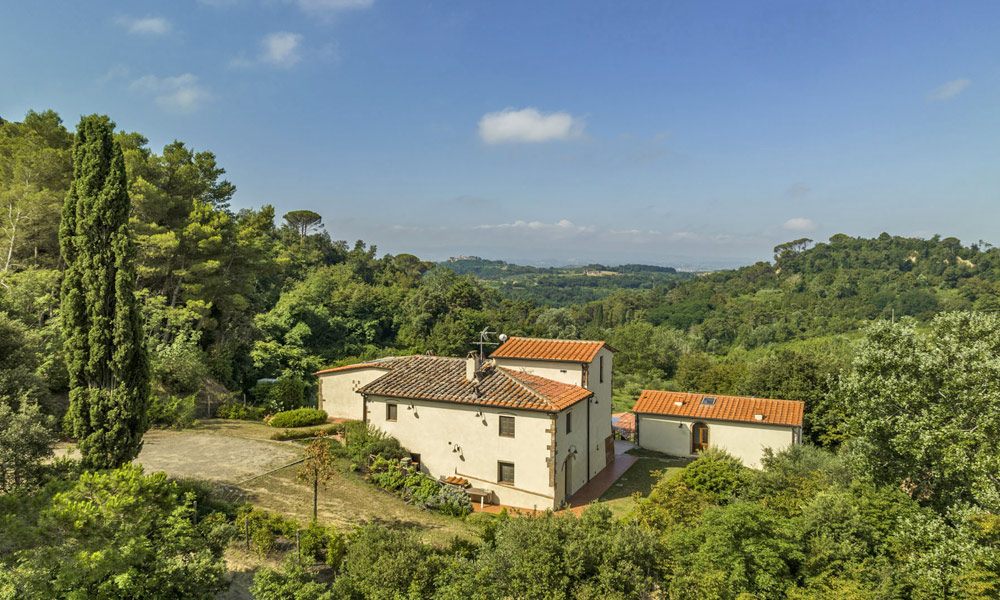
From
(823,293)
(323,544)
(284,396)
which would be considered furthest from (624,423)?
(823,293)

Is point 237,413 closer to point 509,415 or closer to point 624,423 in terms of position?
point 509,415

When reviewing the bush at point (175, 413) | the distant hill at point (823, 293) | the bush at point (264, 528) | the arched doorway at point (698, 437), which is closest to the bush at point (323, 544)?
the bush at point (264, 528)

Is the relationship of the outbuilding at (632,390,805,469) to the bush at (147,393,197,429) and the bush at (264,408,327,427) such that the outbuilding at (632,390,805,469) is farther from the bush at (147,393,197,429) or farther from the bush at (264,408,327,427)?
the bush at (147,393,197,429)

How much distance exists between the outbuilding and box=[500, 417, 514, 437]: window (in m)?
11.5

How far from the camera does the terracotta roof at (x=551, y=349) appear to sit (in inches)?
878

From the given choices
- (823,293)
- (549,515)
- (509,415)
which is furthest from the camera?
(823,293)

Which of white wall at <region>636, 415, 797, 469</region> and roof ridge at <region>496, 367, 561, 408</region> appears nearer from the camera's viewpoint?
roof ridge at <region>496, 367, 561, 408</region>

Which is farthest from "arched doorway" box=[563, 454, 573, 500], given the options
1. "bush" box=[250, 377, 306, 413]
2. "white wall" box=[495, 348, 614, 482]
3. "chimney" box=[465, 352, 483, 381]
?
"bush" box=[250, 377, 306, 413]

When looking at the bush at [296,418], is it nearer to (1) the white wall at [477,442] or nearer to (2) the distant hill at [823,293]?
(1) the white wall at [477,442]

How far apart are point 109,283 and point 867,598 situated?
18.9 meters

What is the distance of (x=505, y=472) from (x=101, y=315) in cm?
1384

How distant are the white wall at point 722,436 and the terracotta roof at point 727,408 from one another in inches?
13.4

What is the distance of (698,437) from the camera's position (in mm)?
26000

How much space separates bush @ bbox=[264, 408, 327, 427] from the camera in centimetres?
2352
